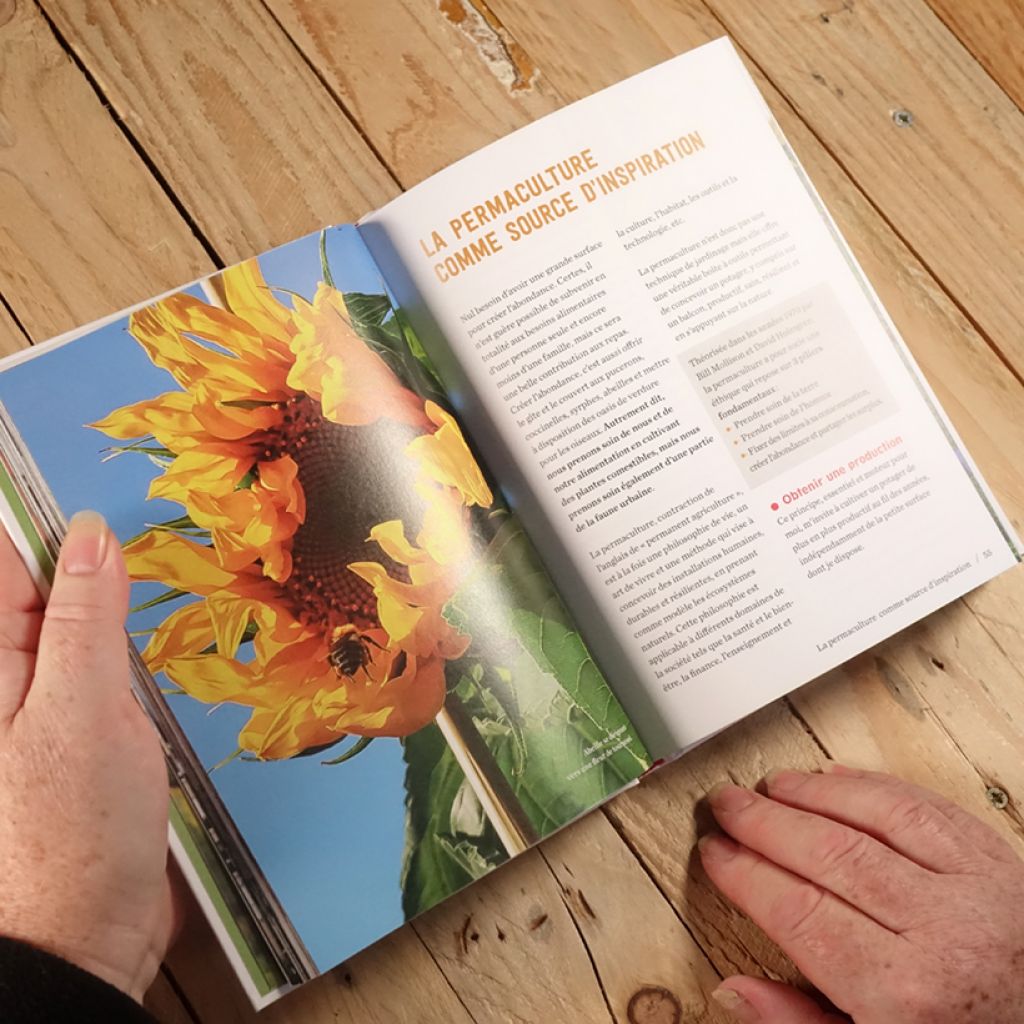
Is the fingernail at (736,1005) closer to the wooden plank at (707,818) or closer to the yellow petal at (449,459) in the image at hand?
the wooden plank at (707,818)

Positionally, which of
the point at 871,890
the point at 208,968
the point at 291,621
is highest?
the point at 291,621

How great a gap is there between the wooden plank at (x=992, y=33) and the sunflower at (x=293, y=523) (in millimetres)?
481

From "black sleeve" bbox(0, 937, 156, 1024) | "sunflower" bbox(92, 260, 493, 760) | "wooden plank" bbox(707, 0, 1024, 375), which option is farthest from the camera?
"wooden plank" bbox(707, 0, 1024, 375)

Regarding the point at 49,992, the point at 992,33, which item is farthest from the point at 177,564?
the point at 992,33

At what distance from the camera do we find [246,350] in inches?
23.2

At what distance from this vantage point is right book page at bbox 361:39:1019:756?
23.8 inches

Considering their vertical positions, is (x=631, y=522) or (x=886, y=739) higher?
(x=631, y=522)

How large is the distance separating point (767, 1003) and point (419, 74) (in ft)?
2.15

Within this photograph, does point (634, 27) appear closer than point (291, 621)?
No

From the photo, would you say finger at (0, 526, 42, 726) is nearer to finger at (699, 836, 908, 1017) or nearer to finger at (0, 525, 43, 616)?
finger at (0, 525, 43, 616)

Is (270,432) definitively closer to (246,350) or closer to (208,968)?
(246,350)

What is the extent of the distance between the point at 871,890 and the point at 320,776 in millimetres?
338

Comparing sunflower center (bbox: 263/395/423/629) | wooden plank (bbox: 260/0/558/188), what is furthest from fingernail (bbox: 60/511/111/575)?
wooden plank (bbox: 260/0/558/188)

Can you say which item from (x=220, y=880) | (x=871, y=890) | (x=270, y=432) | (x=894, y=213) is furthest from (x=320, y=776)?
(x=894, y=213)
